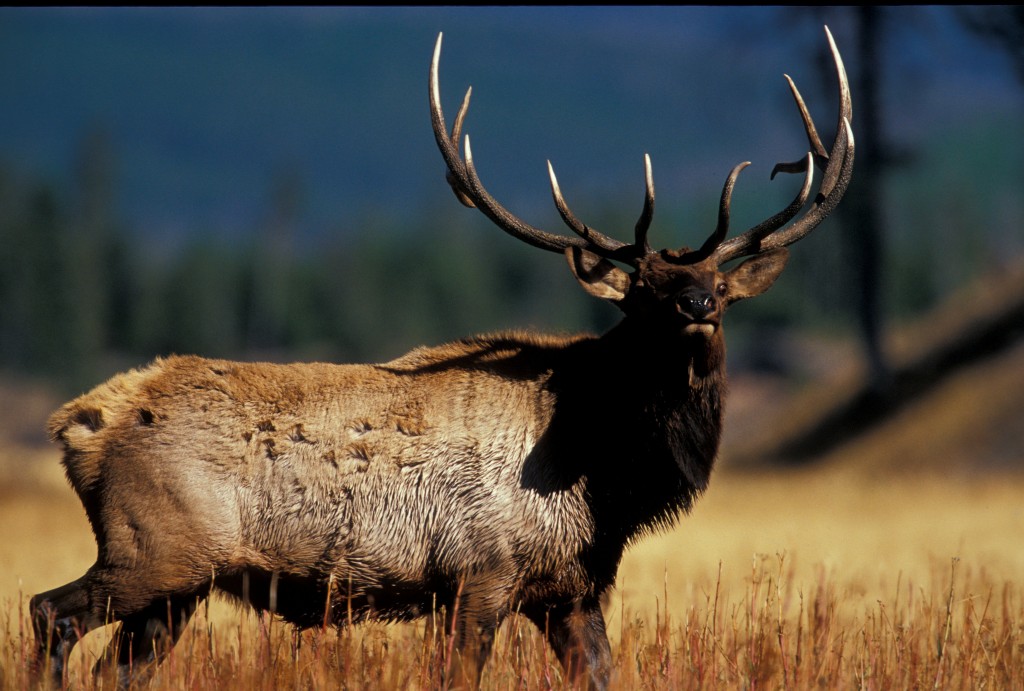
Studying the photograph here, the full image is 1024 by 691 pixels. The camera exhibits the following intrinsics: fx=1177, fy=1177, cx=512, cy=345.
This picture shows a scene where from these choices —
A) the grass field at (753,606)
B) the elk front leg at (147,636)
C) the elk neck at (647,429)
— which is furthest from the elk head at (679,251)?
the elk front leg at (147,636)

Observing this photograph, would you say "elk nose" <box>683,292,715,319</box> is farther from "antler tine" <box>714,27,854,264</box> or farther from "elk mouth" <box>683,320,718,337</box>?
"antler tine" <box>714,27,854,264</box>

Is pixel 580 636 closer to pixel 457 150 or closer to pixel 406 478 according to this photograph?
pixel 406 478

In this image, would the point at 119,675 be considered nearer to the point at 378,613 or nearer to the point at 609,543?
the point at 378,613

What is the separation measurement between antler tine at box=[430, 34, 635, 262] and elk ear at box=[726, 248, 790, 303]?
0.57 meters

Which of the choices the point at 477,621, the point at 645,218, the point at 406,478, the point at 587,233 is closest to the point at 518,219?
the point at 587,233

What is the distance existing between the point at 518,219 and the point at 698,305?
1.49 m

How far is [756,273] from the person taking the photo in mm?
6227

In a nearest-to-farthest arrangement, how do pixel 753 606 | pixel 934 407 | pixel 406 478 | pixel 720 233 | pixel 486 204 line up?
pixel 753 606 → pixel 406 478 → pixel 720 233 → pixel 486 204 → pixel 934 407

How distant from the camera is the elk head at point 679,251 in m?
5.66

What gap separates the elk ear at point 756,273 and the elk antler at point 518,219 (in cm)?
50

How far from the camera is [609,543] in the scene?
5812 millimetres

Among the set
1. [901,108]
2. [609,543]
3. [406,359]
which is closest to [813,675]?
[609,543]

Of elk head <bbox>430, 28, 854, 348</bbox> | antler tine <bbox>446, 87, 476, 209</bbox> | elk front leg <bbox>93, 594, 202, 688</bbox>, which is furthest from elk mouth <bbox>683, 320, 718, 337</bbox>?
elk front leg <bbox>93, 594, 202, 688</bbox>

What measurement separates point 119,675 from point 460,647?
1.70 m
